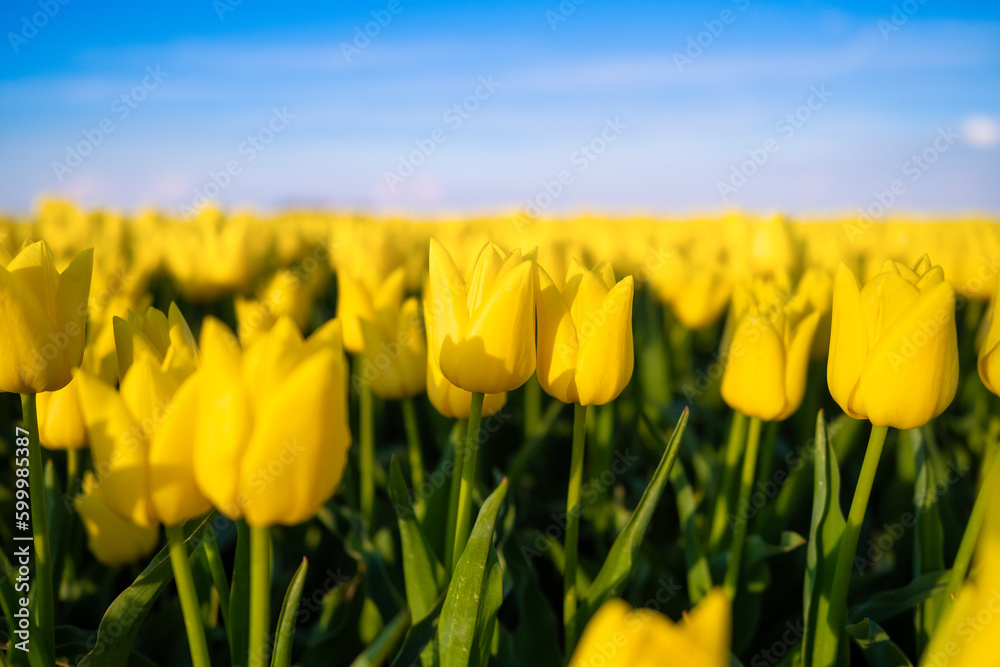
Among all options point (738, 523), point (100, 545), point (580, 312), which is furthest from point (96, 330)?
point (738, 523)

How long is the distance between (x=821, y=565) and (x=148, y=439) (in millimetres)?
1192

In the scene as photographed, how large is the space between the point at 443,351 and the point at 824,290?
108cm

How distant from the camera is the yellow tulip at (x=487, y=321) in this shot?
3.56ft

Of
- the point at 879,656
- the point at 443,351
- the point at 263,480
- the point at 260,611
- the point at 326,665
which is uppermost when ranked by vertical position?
the point at 443,351

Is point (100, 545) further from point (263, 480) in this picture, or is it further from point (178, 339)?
point (263, 480)

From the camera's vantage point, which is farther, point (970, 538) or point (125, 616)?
point (970, 538)

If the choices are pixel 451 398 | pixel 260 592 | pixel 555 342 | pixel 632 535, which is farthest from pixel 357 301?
pixel 260 592

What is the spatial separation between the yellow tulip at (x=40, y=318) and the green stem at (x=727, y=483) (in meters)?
1.44

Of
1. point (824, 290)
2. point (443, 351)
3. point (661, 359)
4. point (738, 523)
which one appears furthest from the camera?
point (661, 359)

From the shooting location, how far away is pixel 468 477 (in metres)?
1.25

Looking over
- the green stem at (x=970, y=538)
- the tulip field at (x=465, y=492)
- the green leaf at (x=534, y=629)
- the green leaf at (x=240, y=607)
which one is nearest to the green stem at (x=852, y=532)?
the tulip field at (x=465, y=492)

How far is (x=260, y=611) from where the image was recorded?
0.90 m

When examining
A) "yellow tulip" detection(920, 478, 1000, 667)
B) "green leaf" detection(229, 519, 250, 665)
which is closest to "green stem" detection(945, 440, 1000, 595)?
"yellow tulip" detection(920, 478, 1000, 667)

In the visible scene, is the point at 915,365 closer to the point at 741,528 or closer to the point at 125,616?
the point at 741,528
